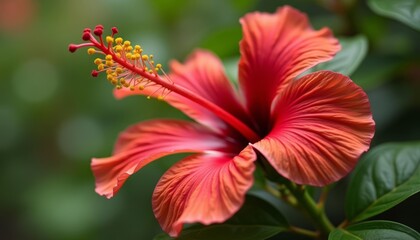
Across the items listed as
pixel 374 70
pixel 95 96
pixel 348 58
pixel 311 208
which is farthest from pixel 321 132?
pixel 95 96

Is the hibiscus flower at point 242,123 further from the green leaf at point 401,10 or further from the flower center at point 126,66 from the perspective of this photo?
the green leaf at point 401,10

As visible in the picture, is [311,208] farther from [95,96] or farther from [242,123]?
[95,96]

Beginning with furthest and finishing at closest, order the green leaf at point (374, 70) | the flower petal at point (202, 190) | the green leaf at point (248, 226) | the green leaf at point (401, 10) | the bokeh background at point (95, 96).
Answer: the bokeh background at point (95, 96) → the green leaf at point (374, 70) → the green leaf at point (401, 10) → the green leaf at point (248, 226) → the flower petal at point (202, 190)

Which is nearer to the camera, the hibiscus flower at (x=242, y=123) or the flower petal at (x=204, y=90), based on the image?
the hibiscus flower at (x=242, y=123)

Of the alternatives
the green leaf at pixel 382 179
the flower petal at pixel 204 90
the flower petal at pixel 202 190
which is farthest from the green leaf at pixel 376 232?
the flower petal at pixel 204 90

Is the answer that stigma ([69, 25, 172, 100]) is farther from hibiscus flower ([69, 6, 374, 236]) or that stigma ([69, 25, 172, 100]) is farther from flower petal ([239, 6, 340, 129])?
flower petal ([239, 6, 340, 129])

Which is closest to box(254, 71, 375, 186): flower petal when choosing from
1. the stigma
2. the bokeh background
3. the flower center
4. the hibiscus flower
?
the hibiscus flower
